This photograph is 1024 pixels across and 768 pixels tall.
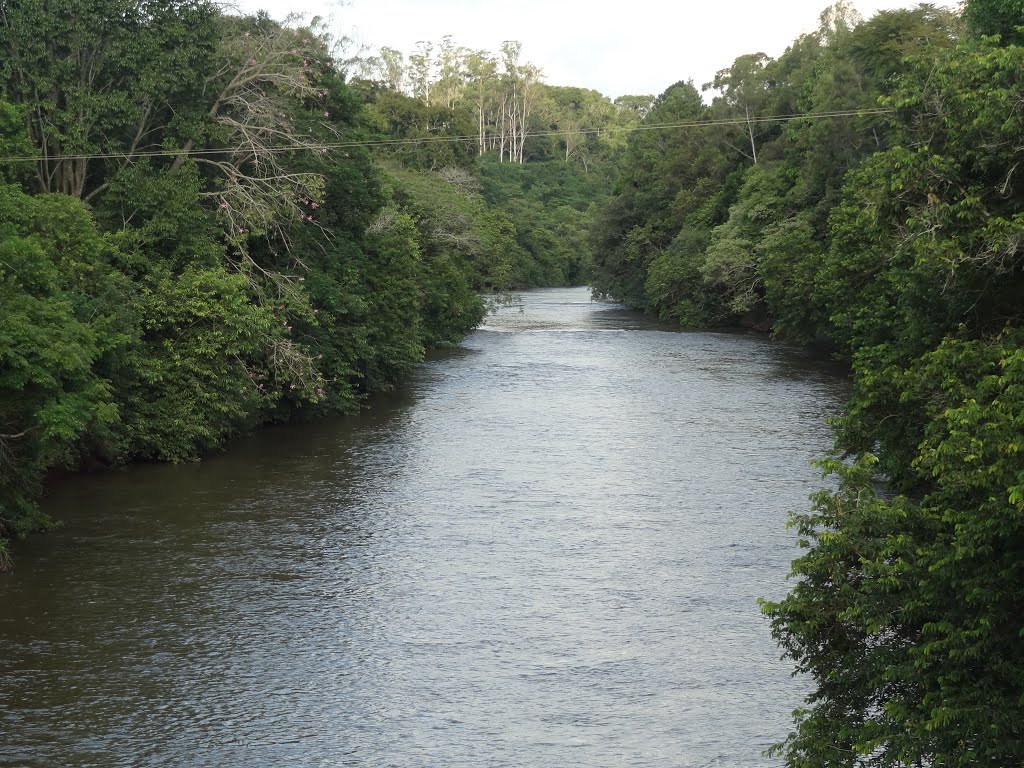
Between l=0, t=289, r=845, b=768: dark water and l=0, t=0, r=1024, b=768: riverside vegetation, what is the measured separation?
172cm

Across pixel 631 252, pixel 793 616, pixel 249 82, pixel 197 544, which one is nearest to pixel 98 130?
pixel 249 82

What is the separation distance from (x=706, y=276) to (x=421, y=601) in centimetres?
4962

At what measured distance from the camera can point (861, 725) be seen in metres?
12.5

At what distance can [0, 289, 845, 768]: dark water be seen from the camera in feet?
55.4

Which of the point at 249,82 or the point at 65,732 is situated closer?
the point at 65,732

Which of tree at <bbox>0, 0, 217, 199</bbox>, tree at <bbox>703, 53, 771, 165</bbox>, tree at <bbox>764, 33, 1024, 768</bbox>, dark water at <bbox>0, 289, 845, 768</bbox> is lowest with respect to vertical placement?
dark water at <bbox>0, 289, 845, 768</bbox>

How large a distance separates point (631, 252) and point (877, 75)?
34156 millimetres

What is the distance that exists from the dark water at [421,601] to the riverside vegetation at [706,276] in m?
1.72

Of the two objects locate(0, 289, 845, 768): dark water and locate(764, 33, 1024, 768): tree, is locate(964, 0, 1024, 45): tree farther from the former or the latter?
locate(0, 289, 845, 768): dark water

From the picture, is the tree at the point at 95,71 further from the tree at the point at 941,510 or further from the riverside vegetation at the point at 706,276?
the tree at the point at 941,510

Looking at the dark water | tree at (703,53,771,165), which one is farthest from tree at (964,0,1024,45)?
tree at (703,53,771,165)

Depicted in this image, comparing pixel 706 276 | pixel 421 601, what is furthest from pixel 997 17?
pixel 706 276

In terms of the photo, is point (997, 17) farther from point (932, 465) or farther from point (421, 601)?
point (932, 465)

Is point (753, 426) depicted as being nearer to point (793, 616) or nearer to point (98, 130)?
point (98, 130)
